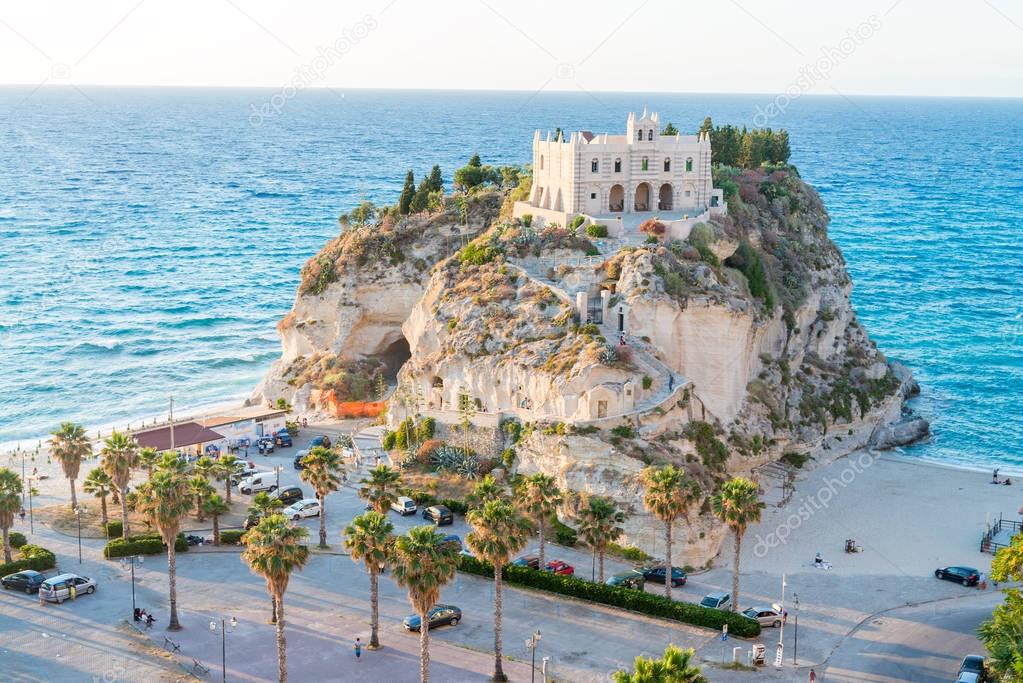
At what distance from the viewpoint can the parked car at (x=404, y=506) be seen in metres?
79.2

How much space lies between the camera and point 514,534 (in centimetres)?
5906

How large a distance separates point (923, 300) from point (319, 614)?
4238 inches

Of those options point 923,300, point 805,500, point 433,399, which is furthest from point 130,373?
point 923,300

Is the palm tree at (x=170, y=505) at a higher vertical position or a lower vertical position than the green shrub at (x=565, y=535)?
higher

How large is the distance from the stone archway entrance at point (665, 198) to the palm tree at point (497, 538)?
4739 cm

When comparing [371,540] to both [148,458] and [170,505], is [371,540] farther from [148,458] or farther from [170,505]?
[148,458]

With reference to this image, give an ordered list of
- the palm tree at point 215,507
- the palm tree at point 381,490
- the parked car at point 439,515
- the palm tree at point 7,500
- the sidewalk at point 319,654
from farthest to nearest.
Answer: the parked car at point 439,515
the palm tree at point 215,507
the palm tree at point 381,490
the palm tree at point 7,500
the sidewalk at point 319,654

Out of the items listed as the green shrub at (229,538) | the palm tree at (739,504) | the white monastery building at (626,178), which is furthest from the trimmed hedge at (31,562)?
the white monastery building at (626,178)

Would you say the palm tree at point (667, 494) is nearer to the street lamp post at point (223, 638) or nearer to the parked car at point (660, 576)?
the parked car at point (660, 576)

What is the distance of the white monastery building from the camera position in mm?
97625

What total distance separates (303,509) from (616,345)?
23.3m

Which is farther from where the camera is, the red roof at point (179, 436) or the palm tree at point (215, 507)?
the red roof at point (179, 436)

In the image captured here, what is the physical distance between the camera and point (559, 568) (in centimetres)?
7075

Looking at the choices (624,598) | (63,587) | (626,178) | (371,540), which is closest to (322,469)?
(371,540)
